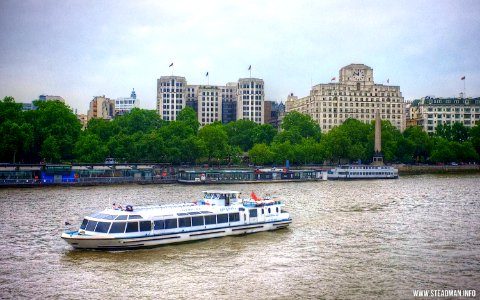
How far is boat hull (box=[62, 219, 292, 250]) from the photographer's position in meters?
38.2

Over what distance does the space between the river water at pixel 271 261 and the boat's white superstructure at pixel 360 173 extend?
2575 inches

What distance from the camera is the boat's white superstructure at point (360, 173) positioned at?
125 metres

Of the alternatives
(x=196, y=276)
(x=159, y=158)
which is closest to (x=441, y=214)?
(x=196, y=276)

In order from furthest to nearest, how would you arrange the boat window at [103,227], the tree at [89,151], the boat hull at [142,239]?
the tree at [89,151] → the boat window at [103,227] → the boat hull at [142,239]

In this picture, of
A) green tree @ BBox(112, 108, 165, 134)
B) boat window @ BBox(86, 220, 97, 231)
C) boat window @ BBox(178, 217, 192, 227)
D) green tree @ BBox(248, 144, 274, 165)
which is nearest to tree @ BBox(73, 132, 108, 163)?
green tree @ BBox(112, 108, 165, 134)

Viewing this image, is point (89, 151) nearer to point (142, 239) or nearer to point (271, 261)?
point (142, 239)

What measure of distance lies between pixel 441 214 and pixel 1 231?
42533 mm

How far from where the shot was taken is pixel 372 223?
173 ft

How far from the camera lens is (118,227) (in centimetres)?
3891

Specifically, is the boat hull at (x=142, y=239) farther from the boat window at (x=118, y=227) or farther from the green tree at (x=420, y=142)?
the green tree at (x=420, y=142)

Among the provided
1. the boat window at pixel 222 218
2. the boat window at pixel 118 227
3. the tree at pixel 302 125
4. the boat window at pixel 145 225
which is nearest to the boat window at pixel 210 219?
the boat window at pixel 222 218

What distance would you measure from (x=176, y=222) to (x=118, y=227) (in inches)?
184

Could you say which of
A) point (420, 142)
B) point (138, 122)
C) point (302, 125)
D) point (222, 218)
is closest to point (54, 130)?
point (138, 122)

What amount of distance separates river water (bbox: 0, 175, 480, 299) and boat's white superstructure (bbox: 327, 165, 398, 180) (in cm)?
6540
